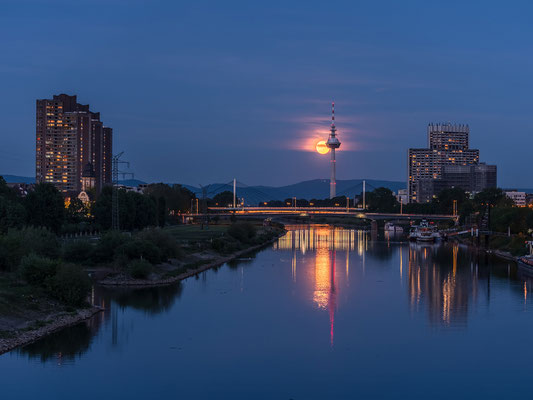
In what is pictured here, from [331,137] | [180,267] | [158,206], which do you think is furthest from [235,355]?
[331,137]

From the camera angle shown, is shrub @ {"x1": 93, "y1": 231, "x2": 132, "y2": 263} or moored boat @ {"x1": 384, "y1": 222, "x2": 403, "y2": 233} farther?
moored boat @ {"x1": 384, "y1": 222, "x2": 403, "y2": 233}

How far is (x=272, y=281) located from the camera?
1505 inches

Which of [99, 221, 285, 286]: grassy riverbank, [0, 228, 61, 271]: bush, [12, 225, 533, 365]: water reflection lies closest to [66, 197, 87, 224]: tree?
[99, 221, 285, 286]: grassy riverbank

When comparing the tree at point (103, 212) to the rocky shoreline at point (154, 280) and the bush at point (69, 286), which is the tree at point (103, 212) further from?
the bush at point (69, 286)

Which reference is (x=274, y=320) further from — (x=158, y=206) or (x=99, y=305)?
(x=158, y=206)

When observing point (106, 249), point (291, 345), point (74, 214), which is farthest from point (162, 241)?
point (74, 214)

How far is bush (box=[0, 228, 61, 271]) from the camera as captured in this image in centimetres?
2986

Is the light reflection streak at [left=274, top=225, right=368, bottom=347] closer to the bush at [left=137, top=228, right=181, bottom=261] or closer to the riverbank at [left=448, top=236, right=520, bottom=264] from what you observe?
the bush at [left=137, top=228, right=181, bottom=261]

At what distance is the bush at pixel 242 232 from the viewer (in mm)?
63875

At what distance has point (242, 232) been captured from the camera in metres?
65.1

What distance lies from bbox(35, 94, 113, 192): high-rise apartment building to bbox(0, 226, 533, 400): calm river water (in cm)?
11471

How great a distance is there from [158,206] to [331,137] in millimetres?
128019

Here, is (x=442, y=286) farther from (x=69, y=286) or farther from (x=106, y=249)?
(x=69, y=286)

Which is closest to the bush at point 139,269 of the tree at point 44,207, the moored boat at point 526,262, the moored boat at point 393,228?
the tree at point 44,207
